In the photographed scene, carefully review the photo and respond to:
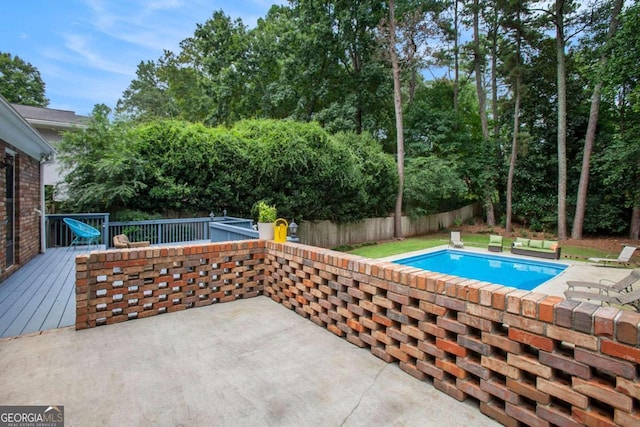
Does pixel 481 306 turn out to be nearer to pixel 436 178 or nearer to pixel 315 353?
pixel 315 353

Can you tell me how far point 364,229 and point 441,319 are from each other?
13.2m

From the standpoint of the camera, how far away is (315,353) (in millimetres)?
2852

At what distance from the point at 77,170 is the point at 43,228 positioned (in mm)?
2406

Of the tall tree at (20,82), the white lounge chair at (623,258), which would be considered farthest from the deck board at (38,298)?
the tall tree at (20,82)

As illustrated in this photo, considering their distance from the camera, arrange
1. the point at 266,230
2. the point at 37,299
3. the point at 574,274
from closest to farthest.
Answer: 1. the point at 37,299
2. the point at 266,230
3. the point at 574,274

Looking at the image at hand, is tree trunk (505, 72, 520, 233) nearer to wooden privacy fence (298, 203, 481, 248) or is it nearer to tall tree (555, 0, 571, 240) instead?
tall tree (555, 0, 571, 240)

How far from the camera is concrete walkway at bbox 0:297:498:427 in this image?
2021mm

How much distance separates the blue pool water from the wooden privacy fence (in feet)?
12.0

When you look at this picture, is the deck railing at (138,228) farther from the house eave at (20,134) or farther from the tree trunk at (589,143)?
the tree trunk at (589,143)

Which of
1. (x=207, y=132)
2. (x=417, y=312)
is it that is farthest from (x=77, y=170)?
(x=417, y=312)

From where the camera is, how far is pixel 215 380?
2.41 meters

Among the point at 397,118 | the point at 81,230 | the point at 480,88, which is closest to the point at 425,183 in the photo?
the point at 397,118

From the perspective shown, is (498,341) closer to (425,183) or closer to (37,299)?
(37,299)

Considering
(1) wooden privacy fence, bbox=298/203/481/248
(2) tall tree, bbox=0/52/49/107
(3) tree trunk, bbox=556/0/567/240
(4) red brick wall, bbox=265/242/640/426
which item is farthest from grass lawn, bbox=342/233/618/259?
(2) tall tree, bbox=0/52/49/107
